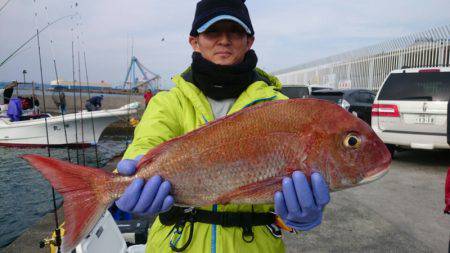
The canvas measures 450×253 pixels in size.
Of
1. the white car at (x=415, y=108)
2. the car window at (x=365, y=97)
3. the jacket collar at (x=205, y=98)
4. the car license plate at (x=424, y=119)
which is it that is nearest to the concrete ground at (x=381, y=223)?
the white car at (x=415, y=108)

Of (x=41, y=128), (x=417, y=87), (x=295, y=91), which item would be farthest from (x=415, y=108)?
(x=41, y=128)

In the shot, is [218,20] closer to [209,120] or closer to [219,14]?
[219,14]

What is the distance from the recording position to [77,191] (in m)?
1.65

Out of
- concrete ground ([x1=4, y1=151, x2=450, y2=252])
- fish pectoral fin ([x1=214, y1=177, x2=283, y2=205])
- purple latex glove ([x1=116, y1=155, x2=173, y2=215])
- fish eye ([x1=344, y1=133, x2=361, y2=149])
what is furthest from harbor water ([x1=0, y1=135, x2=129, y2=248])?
fish eye ([x1=344, y1=133, x2=361, y2=149])

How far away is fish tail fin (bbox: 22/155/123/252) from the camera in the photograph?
1.61 metres

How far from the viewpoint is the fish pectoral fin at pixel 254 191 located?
164 centimetres

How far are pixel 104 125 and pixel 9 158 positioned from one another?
4.88 metres

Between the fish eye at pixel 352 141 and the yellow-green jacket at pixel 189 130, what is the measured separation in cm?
57

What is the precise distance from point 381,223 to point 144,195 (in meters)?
3.96

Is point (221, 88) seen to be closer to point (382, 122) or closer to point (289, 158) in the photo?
point (289, 158)

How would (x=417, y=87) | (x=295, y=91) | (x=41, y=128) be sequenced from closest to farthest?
(x=417, y=87) < (x=295, y=91) < (x=41, y=128)

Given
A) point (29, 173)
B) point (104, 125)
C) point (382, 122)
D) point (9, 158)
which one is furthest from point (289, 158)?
point (104, 125)

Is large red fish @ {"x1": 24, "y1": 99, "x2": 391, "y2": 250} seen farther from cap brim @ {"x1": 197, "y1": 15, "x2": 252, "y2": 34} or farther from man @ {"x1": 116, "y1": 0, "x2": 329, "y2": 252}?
cap brim @ {"x1": 197, "y1": 15, "x2": 252, "y2": 34}

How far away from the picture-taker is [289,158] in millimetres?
1644
